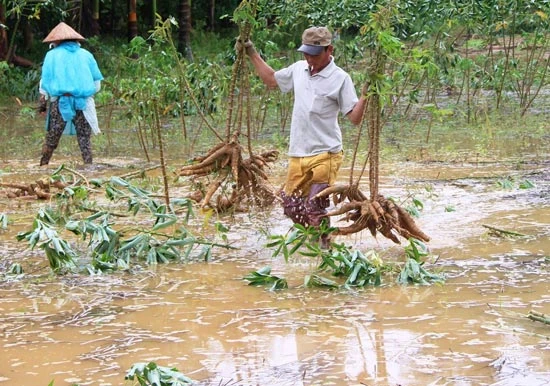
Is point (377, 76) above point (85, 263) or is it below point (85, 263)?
above

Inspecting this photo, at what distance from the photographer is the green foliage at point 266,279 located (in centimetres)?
569

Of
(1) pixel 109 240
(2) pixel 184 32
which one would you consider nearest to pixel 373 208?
(1) pixel 109 240

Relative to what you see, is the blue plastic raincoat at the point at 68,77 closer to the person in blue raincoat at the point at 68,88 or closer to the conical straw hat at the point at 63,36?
the person in blue raincoat at the point at 68,88

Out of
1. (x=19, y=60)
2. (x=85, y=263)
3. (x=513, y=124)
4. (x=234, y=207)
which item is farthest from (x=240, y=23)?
(x=19, y=60)

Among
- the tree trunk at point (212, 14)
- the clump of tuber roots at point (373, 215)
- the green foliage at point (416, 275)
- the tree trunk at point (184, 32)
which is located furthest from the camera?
the tree trunk at point (212, 14)

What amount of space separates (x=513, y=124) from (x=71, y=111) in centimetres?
550

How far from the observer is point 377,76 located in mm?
5992

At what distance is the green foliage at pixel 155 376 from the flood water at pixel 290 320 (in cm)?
20

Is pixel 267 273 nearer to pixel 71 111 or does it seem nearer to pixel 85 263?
pixel 85 263

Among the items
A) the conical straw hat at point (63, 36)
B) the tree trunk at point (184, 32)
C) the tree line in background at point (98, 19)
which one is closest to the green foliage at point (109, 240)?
the conical straw hat at point (63, 36)

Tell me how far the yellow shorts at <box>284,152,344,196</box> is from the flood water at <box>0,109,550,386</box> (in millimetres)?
484

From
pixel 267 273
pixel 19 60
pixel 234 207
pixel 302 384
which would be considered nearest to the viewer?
pixel 302 384

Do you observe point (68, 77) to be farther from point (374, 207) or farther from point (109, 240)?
point (374, 207)

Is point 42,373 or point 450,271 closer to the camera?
point 42,373
